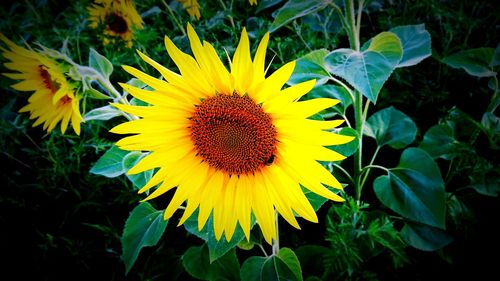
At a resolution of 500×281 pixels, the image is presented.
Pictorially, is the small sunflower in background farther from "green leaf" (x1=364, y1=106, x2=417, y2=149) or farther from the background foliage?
"green leaf" (x1=364, y1=106, x2=417, y2=149)

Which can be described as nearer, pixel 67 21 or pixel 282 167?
pixel 282 167

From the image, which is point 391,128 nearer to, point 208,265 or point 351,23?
point 351,23

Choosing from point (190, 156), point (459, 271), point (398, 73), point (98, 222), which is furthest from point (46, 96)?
point (459, 271)

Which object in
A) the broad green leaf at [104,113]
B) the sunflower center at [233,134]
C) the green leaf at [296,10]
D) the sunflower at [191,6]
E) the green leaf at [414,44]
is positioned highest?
the sunflower at [191,6]

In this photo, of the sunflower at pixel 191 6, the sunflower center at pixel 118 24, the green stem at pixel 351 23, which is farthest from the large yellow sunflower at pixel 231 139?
the sunflower center at pixel 118 24

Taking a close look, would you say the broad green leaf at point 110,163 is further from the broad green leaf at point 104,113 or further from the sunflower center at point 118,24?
the sunflower center at point 118,24

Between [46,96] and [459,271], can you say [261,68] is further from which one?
[459,271]
